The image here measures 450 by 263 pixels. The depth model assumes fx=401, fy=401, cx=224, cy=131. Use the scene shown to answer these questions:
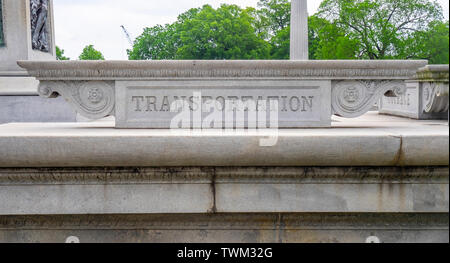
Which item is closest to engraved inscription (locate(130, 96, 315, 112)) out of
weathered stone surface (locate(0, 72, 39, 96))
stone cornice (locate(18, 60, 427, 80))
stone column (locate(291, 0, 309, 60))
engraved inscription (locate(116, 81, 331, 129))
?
engraved inscription (locate(116, 81, 331, 129))

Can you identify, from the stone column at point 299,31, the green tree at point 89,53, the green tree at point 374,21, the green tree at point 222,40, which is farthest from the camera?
the green tree at point 89,53

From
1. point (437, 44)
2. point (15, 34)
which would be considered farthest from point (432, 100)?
point (15, 34)

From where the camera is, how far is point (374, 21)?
2862 centimetres

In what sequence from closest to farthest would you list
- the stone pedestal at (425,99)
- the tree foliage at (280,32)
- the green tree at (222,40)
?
the stone pedestal at (425,99) → the tree foliage at (280,32) → the green tree at (222,40)

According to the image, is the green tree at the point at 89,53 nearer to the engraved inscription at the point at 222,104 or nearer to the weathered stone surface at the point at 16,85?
the weathered stone surface at the point at 16,85

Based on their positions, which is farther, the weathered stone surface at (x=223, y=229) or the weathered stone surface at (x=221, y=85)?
the weathered stone surface at (x=221, y=85)

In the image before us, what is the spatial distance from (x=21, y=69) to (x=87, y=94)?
14.7 feet

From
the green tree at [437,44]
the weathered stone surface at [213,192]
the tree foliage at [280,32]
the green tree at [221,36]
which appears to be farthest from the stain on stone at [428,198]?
the green tree at [221,36]

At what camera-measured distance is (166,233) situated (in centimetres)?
366

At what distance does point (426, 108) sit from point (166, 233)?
4263 millimetres

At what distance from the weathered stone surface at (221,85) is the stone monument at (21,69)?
358 cm

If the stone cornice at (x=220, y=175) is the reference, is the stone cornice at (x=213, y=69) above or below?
above

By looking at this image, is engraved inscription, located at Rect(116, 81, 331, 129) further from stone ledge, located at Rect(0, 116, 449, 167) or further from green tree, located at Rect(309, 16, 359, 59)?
green tree, located at Rect(309, 16, 359, 59)

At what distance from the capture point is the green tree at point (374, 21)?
25.7 meters
